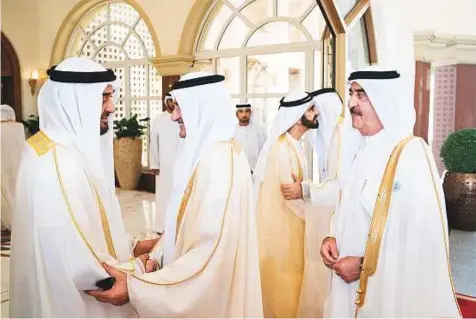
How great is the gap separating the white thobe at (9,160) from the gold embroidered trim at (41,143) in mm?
104

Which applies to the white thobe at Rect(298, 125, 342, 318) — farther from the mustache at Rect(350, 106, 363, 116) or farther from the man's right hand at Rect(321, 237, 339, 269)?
the mustache at Rect(350, 106, 363, 116)

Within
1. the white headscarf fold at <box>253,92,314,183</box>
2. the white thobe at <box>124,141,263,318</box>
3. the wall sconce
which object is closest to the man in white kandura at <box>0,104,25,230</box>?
the wall sconce

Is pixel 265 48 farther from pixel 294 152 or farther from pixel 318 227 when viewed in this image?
pixel 318 227

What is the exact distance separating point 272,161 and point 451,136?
3.48ft

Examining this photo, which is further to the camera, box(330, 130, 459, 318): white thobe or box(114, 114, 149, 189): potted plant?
box(114, 114, 149, 189): potted plant

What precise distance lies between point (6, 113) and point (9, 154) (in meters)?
0.15

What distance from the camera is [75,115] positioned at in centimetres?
152

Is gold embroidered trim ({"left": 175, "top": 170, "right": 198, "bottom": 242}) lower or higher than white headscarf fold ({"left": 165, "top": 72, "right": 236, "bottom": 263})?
lower

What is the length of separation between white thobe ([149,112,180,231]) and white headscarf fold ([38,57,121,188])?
1.68 ft

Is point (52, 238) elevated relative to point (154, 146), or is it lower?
lower

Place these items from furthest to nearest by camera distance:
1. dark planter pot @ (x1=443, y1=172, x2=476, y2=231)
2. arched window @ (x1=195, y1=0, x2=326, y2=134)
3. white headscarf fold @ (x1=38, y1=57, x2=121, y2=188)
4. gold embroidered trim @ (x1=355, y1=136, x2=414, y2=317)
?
dark planter pot @ (x1=443, y1=172, x2=476, y2=231)
arched window @ (x1=195, y1=0, x2=326, y2=134)
gold embroidered trim @ (x1=355, y1=136, x2=414, y2=317)
white headscarf fold @ (x1=38, y1=57, x2=121, y2=188)

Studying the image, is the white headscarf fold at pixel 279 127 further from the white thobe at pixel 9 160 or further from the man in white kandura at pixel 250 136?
the white thobe at pixel 9 160

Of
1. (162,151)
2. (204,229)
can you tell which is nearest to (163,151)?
(162,151)

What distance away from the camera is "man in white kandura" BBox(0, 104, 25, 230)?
59.7 inches
